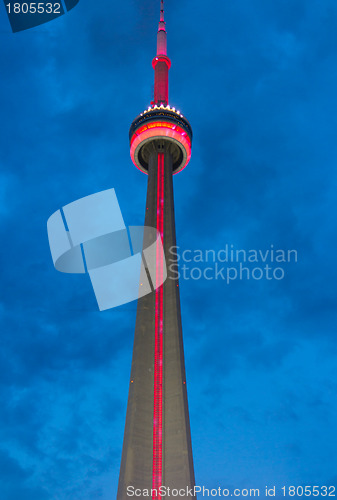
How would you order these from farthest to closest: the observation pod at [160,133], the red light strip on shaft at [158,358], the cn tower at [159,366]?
the observation pod at [160,133]
the red light strip on shaft at [158,358]
the cn tower at [159,366]

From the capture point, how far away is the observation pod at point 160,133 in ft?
217

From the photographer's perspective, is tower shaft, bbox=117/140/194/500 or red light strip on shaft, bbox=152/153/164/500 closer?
tower shaft, bbox=117/140/194/500

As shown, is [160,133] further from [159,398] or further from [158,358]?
[159,398]

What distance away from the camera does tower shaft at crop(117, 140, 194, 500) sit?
147 ft

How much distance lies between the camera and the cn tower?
44.9 metres

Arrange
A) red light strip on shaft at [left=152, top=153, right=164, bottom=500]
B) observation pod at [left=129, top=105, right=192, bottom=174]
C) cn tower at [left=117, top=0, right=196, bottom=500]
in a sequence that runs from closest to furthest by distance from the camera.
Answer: cn tower at [left=117, top=0, right=196, bottom=500]
red light strip on shaft at [left=152, top=153, right=164, bottom=500]
observation pod at [left=129, top=105, right=192, bottom=174]

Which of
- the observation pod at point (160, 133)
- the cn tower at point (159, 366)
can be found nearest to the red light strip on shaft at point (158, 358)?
the cn tower at point (159, 366)

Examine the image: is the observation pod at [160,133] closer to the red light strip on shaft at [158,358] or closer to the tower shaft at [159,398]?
the red light strip on shaft at [158,358]

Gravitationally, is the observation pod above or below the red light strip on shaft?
above

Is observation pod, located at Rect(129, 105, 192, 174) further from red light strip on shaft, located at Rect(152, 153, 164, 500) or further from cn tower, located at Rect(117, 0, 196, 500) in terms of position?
red light strip on shaft, located at Rect(152, 153, 164, 500)

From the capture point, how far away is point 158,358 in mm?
52188

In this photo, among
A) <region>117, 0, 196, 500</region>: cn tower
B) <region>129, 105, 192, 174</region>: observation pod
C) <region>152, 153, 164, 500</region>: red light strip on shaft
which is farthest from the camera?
<region>129, 105, 192, 174</region>: observation pod

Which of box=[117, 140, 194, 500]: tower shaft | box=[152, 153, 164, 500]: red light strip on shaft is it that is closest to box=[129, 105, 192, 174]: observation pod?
box=[152, 153, 164, 500]: red light strip on shaft

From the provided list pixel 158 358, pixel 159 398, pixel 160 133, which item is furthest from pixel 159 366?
pixel 160 133
